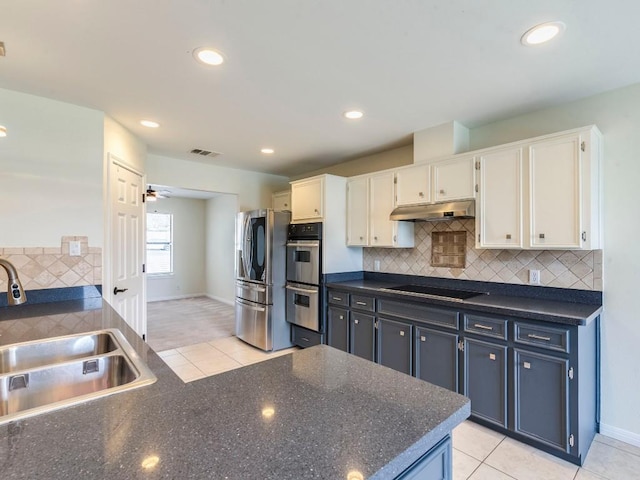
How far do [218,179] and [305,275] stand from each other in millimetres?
1985

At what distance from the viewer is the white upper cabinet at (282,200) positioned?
15.6 ft

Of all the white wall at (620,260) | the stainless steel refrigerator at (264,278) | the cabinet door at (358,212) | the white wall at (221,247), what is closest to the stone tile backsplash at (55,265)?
the stainless steel refrigerator at (264,278)

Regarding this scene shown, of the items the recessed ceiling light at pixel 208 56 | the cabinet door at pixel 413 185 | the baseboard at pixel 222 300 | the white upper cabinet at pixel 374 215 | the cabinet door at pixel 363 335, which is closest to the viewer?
the recessed ceiling light at pixel 208 56

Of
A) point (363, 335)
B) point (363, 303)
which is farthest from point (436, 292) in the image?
point (363, 335)

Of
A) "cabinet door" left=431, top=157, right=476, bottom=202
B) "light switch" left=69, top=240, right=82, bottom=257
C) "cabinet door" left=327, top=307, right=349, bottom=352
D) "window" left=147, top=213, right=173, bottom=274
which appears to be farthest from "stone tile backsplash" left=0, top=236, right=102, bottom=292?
"window" left=147, top=213, right=173, bottom=274

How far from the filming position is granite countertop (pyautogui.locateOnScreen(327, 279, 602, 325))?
2.00 m

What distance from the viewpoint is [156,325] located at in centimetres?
520

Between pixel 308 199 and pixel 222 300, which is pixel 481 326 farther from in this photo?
pixel 222 300

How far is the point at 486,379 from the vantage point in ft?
7.69

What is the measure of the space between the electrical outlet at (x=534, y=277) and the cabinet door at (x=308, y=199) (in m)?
2.12

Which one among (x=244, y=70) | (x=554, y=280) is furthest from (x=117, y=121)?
(x=554, y=280)

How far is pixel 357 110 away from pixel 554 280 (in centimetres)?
206

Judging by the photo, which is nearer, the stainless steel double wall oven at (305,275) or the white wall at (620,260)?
the white wall at (620,260)

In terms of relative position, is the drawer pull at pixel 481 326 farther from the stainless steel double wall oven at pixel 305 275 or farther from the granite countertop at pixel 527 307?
the stainless steel double wall oven at pixel 305 275
